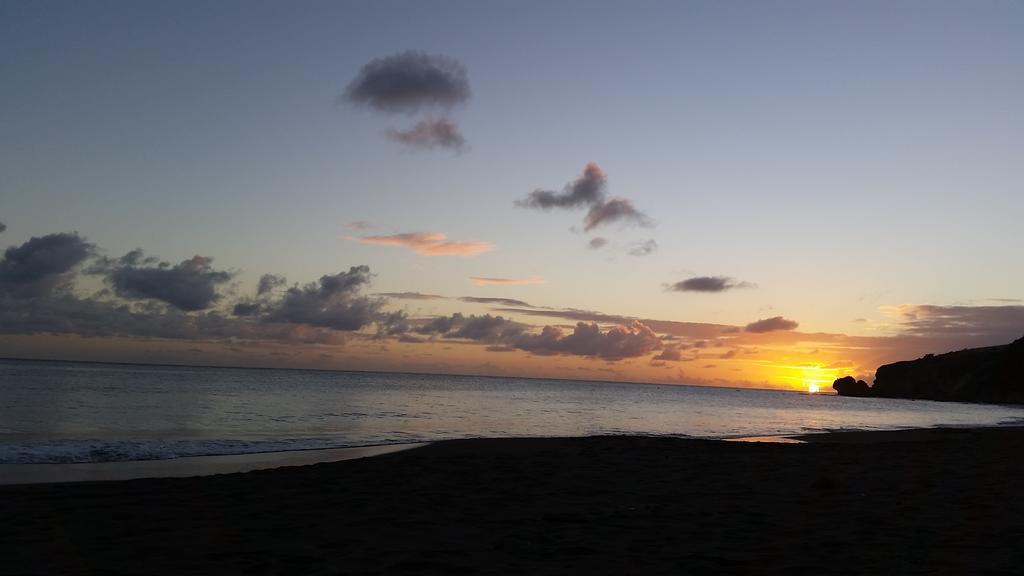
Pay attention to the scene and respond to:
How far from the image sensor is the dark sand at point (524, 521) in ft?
23.8

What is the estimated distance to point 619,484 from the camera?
1346 centimetres

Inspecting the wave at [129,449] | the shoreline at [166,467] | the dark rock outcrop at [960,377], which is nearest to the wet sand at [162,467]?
the shoreline at [166,467]

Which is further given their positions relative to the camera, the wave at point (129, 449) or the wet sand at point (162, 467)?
the wave at point (129, 449)

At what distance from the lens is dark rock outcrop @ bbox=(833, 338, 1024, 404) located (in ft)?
403

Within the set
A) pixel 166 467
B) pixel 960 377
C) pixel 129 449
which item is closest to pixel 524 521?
pixel 166 467

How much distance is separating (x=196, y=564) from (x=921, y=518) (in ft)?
32.4

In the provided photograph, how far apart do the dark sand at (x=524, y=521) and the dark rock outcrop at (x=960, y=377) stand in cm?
12913

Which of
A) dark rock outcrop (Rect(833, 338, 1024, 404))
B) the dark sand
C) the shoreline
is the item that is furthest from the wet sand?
dark rock outcrop (Rect(833, 338, 1024, 404))

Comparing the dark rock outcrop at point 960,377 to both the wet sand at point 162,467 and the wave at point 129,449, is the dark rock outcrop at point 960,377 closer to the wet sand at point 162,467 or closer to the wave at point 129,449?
the wave at point 129,449

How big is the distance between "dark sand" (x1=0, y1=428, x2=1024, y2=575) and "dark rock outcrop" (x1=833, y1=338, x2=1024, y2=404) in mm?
129133

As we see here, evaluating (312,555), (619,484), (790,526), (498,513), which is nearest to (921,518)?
(790,526)

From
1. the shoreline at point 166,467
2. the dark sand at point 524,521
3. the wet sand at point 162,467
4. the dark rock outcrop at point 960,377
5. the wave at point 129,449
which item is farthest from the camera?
the dark rock outcrop at point 960,377

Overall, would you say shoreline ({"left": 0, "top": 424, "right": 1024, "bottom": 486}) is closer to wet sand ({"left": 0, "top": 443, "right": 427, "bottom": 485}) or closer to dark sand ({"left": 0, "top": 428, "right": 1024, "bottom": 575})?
wet sand ({"left": 0, "top": 443, "right": 427, "bottom": 485})

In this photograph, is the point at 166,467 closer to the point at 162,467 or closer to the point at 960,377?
the point at 162,467
